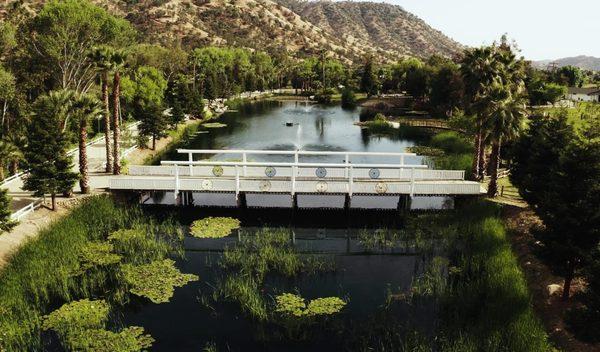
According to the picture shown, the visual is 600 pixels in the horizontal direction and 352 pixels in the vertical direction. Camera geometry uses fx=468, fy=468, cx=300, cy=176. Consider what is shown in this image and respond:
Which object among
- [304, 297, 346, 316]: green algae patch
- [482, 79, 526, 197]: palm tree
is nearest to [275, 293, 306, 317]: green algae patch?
[304, 297, 346, 316]: green algae patch

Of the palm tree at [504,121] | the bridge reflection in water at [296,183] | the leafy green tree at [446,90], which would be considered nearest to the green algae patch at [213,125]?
the bridge reflection in water at [296,183]

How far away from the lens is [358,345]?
70.1ft

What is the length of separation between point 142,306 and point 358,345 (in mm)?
11563

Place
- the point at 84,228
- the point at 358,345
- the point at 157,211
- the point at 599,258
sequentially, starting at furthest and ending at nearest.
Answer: the point at 157,211
the point at 84,228
the point at 358,345
the point at 599,258

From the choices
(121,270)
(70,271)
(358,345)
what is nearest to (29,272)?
(70,271)

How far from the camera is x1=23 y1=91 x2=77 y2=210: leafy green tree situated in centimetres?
3300

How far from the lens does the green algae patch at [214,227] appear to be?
1372 inches

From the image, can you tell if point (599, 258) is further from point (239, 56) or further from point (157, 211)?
point (239, 56)

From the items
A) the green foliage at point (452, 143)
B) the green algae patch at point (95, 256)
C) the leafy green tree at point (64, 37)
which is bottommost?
the green algae patch at point (95, 256)

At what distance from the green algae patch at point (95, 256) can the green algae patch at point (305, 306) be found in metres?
11.4

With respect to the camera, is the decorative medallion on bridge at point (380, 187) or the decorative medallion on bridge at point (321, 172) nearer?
the decorative medallion on bridge at point (380, 187)

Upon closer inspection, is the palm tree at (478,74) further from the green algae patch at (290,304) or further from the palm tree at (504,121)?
the green algae patch at (290,304)

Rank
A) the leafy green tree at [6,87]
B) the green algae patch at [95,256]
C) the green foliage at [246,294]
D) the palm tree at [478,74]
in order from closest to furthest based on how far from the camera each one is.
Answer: the green foliage at [246,294] < the green algae patch at [95,256] < the leafy green tree at [6,87] < the palm tree at [478,74]

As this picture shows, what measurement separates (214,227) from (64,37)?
123 ft
